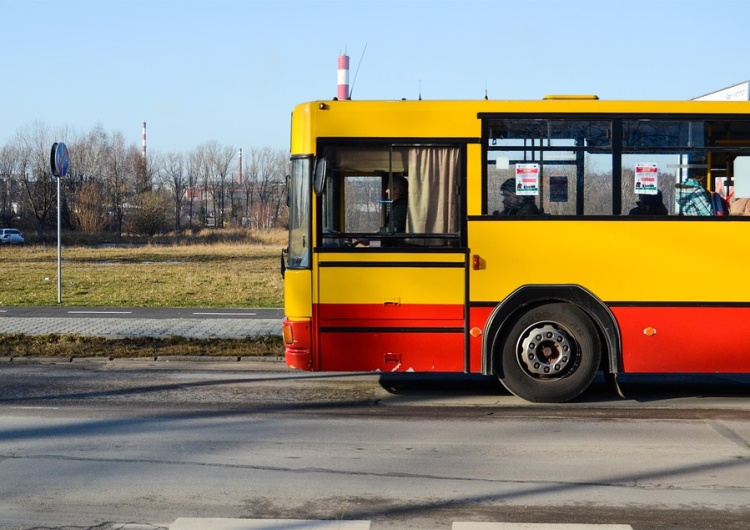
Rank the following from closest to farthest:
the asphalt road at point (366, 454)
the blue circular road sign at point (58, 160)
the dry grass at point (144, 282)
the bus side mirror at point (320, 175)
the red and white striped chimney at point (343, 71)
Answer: the asphalt road at point (366, 454) < the bus side mirror at point (320, 175) < the blue circular road sign at point (58, 160) < the dry grass at point (144, 282) < the red and white striped chimney at point (343, 71)

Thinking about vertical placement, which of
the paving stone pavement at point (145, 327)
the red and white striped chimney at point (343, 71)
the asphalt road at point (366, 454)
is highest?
the red and white striped chimney at point (343, 71)

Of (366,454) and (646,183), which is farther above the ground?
(646,183)

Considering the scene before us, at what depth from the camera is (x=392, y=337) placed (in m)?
9.95

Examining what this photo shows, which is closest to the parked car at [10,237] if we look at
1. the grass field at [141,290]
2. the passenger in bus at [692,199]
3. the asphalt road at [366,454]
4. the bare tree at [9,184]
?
the bare tree at [9,184]

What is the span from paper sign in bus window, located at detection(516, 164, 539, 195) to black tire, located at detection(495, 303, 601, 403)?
1185 millimetres

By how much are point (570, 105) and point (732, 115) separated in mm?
1634

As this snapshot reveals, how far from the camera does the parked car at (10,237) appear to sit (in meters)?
71.7

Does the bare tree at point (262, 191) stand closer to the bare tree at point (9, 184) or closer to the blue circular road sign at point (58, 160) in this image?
the bare tree at point (9, 184)

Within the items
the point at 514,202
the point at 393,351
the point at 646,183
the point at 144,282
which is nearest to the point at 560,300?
the point at 514,202

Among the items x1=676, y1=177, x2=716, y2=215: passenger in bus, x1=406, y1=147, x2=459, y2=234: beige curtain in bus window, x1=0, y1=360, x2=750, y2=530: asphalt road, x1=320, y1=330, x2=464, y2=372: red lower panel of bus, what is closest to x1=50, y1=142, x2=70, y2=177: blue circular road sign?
x1=0, y1=360, x2=750, y2=530: asphalt road

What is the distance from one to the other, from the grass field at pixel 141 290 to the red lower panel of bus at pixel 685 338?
5.31 meters

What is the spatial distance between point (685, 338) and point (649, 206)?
1372mm

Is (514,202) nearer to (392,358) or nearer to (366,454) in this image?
(392,358)

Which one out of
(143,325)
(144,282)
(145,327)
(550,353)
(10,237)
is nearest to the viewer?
(550,353)
